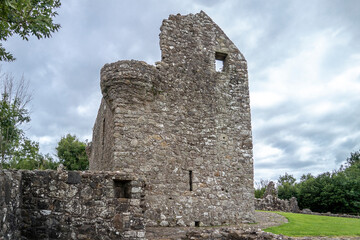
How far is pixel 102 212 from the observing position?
6.77m

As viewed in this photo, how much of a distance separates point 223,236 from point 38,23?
7.29 m

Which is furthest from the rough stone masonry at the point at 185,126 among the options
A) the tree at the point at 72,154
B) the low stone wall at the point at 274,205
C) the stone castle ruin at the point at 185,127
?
the tree at the point at 72,154

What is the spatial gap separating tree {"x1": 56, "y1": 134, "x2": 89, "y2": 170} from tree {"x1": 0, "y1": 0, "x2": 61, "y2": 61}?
1154 inches

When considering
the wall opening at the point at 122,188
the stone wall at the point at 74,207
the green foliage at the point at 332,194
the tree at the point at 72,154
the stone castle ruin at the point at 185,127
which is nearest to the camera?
the stone wall at the point at 74,207

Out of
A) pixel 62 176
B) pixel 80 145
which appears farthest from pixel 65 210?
A: pixel 80 145

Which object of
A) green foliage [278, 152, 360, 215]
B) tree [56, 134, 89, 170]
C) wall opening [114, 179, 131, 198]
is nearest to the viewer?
wall opening [114, 179, 131, 198]

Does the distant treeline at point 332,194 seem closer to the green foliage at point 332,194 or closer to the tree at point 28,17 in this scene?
the green foliage at point 332,194

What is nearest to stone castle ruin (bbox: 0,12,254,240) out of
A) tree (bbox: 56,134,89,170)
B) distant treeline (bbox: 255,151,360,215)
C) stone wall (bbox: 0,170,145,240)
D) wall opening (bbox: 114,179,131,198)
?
wall opening (bbox: 114,179,131,198)

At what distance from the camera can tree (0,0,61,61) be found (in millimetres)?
7285

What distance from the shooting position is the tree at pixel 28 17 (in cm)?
728

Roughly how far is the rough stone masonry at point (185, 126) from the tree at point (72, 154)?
74.6 ft

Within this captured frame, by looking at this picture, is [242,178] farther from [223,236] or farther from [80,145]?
[80,145]

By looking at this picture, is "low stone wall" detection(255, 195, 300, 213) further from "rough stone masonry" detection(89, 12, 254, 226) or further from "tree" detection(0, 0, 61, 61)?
"tree" detection(0, 0, 61, 61)

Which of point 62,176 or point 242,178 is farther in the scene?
point 242,178
